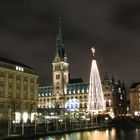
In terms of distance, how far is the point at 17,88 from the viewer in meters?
142

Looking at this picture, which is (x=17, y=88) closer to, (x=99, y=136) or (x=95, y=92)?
(x=95, y=92)

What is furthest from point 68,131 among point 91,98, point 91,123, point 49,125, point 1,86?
point 1,86

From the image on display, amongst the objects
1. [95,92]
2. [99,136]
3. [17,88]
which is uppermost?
[17,88]

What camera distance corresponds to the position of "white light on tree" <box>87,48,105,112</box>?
10631 centimetres

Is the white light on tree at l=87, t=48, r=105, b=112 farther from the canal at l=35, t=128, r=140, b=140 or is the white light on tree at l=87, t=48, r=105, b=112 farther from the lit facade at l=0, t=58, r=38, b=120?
the canal at l=35, t=128, r=140, b=140

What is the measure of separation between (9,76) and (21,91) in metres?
9.55

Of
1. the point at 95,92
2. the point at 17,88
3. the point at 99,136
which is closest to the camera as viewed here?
the point at 99,136

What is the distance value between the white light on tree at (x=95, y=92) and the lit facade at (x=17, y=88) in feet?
98.7

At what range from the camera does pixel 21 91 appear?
144125mm

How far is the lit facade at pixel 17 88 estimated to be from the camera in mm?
131613

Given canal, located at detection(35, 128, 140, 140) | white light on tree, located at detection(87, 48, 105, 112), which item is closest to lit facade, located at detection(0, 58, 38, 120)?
white light on tree, located at detection(87, 48, 105, 112)

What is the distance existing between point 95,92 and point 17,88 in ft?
→ 145

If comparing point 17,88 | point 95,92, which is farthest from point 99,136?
point 17,88

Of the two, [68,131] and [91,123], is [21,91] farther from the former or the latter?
[68,131]
